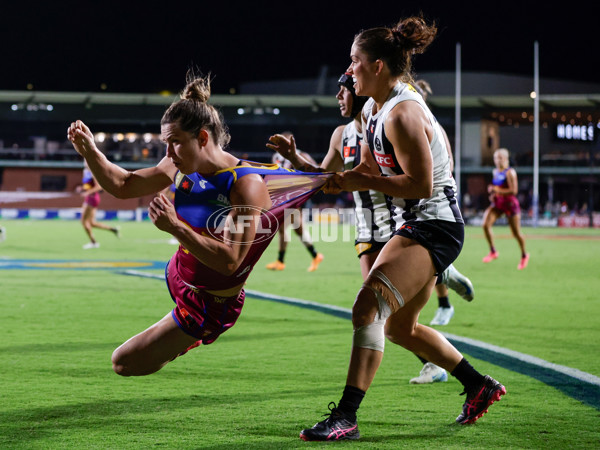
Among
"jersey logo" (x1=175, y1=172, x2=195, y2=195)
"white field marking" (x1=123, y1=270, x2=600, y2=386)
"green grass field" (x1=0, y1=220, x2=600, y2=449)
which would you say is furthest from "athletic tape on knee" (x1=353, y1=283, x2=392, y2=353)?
"white field marking" (x1=123, y1=270, x2=600, y2=386)

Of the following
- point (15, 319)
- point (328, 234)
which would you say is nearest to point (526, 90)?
point (328, 234)

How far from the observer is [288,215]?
16.8ft

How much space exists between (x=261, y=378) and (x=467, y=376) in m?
1.76

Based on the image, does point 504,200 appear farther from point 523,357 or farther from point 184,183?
point 184,183

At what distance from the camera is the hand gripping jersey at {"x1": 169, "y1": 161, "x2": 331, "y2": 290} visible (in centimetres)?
443

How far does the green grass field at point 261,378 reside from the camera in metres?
4.62

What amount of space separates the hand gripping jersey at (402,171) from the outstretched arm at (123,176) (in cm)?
124

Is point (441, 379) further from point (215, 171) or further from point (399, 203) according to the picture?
point (215, 171)

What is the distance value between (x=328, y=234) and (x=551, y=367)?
2706 centimetres

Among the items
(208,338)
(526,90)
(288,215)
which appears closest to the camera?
(208,338)

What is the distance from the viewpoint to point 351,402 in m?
4.53

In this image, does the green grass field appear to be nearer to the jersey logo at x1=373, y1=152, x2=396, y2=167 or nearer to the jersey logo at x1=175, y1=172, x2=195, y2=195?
the jersey logo at x1=175, y1=172, x2=195, y2=195

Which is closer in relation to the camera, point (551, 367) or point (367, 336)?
point (367, 336)

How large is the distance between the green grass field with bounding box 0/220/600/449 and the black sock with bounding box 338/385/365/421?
0.54 feet
